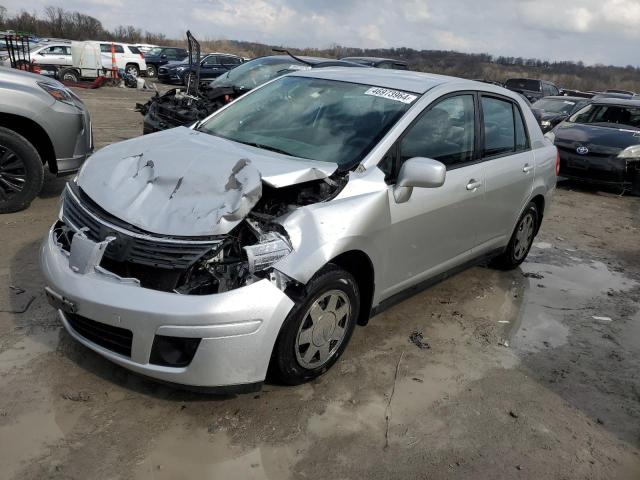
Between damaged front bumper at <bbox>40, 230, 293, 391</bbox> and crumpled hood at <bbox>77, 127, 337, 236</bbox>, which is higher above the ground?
crumpled hood at <bbox>77, 127, 337, 236</bbox>

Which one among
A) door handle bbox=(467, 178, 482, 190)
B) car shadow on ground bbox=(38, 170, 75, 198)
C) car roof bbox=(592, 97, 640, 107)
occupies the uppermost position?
car roof bbox=(592, 97, 640, 107)

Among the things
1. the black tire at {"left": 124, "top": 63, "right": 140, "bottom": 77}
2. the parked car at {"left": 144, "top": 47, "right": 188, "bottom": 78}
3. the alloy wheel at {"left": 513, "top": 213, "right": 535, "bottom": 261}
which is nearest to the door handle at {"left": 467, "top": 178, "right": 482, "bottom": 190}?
the alloy wheel at {"left": 513, "top": 213, "right": 535, "bottom": 261}

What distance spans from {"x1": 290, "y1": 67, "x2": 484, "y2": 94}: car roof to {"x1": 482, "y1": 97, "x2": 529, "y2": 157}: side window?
0.18 meters

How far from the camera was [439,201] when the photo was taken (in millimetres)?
3670

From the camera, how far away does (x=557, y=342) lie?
405cm

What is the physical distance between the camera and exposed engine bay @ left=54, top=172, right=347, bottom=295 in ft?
8.52

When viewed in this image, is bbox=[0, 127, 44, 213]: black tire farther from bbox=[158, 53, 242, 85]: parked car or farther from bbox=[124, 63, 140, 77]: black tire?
bbox=[124, 63, 140, 77]: black tire

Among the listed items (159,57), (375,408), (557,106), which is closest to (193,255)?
(375,408)

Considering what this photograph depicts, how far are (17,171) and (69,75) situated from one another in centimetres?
1926

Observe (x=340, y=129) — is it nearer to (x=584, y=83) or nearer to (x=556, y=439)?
(x=556, y=439)

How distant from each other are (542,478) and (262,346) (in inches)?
59.4

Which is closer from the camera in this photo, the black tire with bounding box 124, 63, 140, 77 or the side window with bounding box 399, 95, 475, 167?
the side window with bounding box 399, 95, 475, 167

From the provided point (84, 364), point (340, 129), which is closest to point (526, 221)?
A: point (340, 129)

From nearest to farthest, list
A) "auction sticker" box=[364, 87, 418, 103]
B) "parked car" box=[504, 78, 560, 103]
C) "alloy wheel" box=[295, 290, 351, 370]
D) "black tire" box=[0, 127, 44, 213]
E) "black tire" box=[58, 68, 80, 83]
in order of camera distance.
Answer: "alloy wheel" box=[295, 290, 351, 370] → "auction sticker" box=[364, 87, 418, 103] → "black tire" box=[0, 127, 44, 213] → "black tire" box=[58, 68, 80, 83] → "parked car" box=[504, 78, 560, 103]
